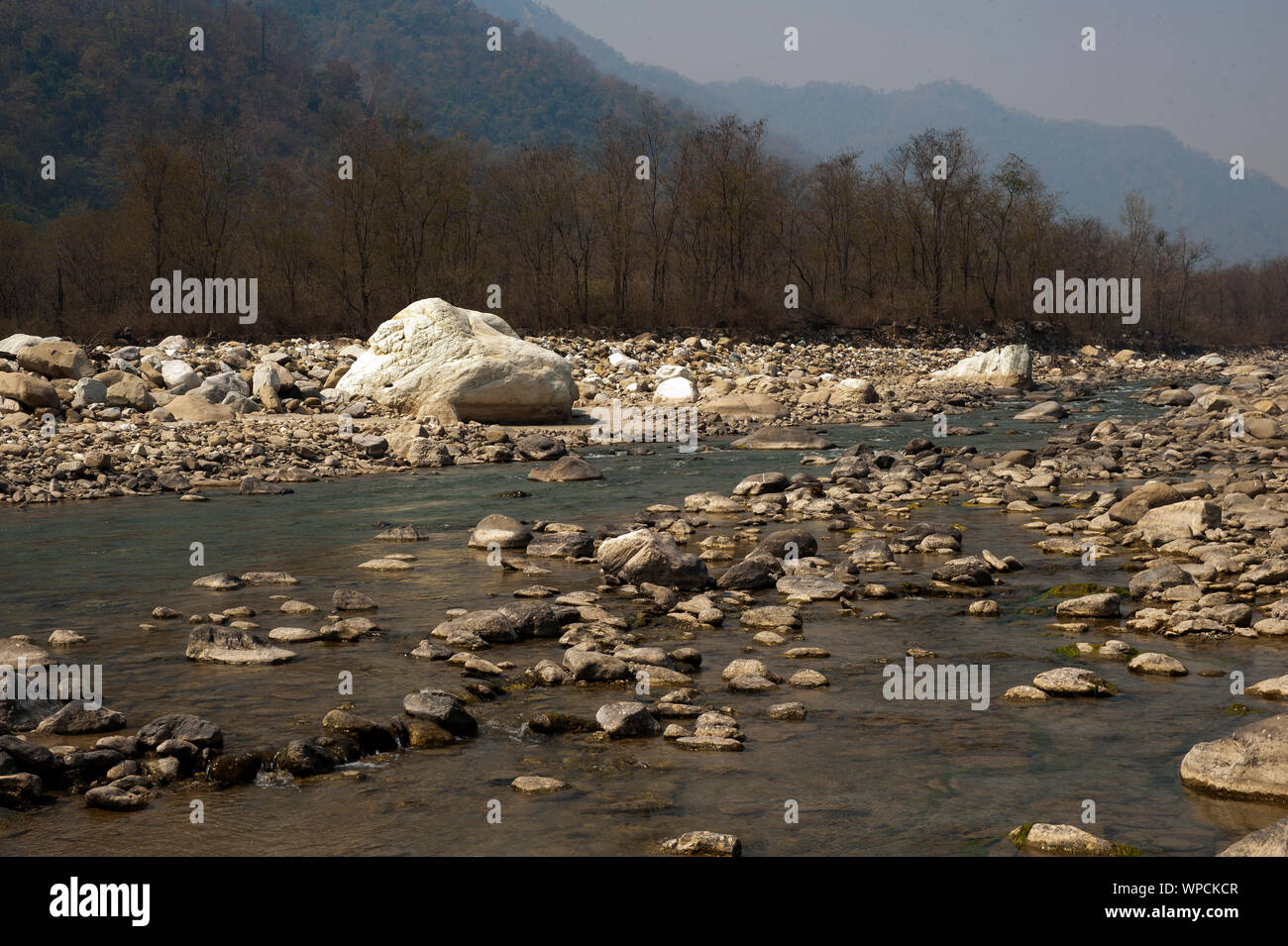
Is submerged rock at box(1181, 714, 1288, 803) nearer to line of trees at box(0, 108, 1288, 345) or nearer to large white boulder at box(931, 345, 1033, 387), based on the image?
Result: line of trees at box(0, 108, 1288, 345)

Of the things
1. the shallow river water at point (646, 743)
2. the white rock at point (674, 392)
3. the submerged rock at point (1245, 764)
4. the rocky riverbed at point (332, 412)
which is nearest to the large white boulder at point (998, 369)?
the rocky riverbed at point (332, 412)

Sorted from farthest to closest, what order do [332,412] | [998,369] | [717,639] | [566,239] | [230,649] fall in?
[566,239], [998,369], [332,412], [717,639], [230,649]

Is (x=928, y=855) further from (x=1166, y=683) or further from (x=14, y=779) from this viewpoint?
(x=14, y=779)

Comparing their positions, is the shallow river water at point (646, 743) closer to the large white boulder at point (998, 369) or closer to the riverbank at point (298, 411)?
the riverbank at point (298, 411)

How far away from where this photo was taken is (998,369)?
3625 centimetres

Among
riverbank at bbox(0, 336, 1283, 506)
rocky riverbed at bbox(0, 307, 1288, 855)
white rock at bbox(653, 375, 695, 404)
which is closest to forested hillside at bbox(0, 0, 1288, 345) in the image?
riverbank at bbox(0, 336, 1283, 506)

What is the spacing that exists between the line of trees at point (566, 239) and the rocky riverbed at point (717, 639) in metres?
20.7

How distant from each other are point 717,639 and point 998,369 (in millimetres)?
30878

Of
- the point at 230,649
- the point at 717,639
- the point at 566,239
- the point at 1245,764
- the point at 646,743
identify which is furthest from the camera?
the point at 566,239

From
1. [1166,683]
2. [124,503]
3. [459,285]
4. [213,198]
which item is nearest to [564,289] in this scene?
[459,285]

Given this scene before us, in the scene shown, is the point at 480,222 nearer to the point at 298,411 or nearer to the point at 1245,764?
the point at 298,411

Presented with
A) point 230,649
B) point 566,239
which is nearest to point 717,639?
point 230,649

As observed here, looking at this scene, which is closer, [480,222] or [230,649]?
[230,649]

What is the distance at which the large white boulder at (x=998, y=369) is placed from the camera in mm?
35906
